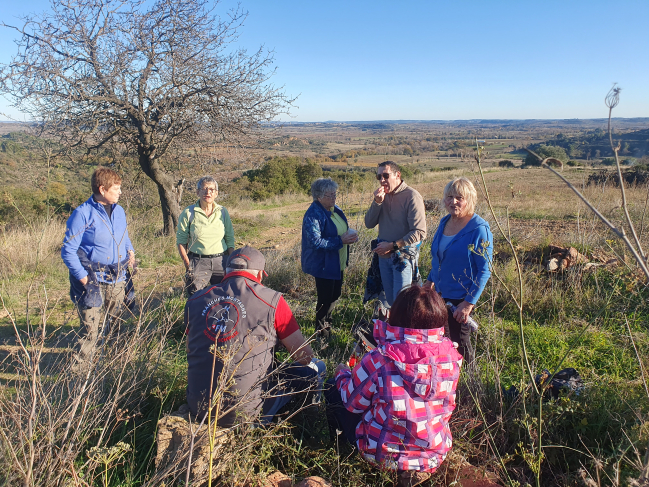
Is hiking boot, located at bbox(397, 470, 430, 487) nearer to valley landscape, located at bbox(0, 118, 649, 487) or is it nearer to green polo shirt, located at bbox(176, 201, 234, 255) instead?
valley landscape, located at bbox(0, 118, 649, 487)

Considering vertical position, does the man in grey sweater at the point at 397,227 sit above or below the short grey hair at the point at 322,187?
below

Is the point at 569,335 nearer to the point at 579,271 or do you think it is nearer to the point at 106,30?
the point at 579,271

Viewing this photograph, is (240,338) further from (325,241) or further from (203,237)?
(203,237)

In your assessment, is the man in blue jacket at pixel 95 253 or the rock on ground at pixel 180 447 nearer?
the rock on ground at pixel 180 447

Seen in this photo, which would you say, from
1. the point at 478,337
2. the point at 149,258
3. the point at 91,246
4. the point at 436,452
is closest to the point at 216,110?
the point at 149,258

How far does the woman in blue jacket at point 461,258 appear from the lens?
278cm

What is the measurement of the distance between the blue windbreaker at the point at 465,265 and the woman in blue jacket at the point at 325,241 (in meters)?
0.94

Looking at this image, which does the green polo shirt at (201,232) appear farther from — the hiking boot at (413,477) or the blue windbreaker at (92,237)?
the hiking boot at (413,477)

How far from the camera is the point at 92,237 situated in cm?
312

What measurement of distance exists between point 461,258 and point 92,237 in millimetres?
2881

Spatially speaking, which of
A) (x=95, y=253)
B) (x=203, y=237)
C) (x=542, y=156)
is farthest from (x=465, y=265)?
(x=95, y=253)

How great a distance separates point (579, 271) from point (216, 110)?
277 inches

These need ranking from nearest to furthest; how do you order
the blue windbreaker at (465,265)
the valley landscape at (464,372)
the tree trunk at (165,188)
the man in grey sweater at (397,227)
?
the valley landscape at (464,372) < the blue windbreaker at (465,265) < the man in grey sweater at (397,227) < the tree trunk at (165,188)

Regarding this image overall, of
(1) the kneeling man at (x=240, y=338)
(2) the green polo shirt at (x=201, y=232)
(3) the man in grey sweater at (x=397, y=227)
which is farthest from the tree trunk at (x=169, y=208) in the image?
(1) the kneeling man at (x=240, y=338)
